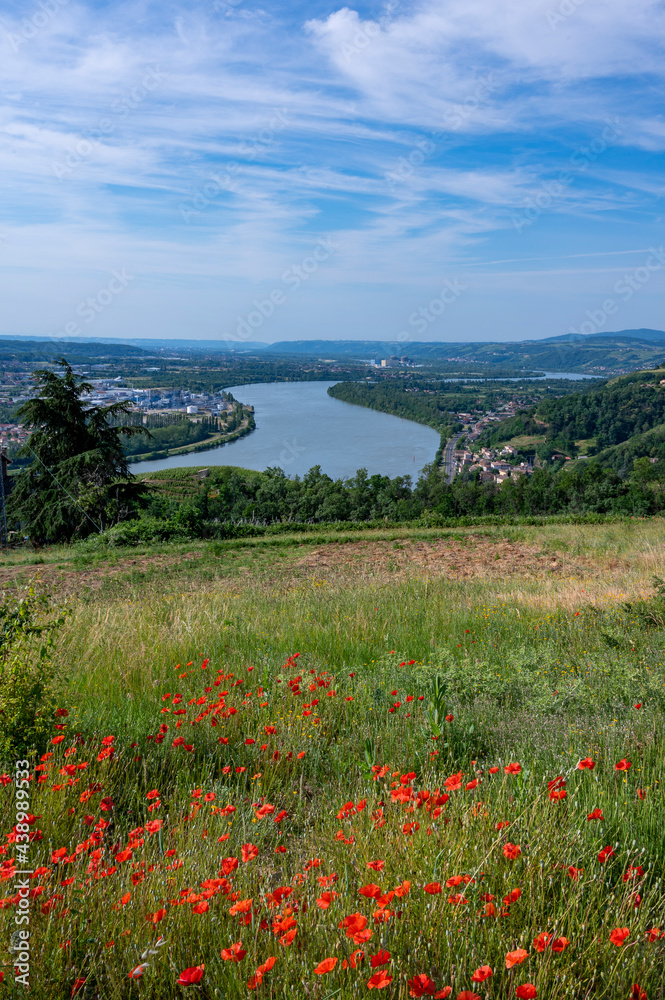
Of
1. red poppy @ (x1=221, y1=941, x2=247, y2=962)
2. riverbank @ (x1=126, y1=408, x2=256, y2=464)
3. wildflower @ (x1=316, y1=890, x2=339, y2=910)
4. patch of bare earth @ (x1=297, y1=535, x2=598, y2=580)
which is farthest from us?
riverbank @ (x1=126, y1=408, x2=256, y2=464)

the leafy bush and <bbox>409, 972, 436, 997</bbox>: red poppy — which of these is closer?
<bbox>409, 972, 436, 997</bbox>: red poppy

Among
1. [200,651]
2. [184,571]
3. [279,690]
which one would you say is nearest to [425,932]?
[279,690]

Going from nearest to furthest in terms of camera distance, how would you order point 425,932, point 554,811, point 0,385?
point 425,932, point 554,811, point 0,385

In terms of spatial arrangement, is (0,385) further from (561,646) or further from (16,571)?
(561,646)

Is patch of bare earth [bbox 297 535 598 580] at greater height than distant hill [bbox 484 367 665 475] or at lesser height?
lesser

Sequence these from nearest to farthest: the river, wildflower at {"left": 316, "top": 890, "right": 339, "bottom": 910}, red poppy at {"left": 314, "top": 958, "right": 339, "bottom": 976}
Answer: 1. red poppy at {"left": 314, "top": 958, "right": 339, "bottom": 976}
2. wildflower at {"left": 316, "top": 890, "right": 339, "bottom": 910}
3. the river

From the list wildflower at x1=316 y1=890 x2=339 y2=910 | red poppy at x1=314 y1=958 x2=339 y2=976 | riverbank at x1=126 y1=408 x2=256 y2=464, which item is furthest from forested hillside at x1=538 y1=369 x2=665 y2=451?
red poppy at x1=314 y1=958 x2=339 y2=976

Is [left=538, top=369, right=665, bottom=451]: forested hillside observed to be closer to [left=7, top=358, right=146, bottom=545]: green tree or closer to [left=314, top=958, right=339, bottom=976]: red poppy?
[left=7, top=358, right=146, bottom=545]: green tree
